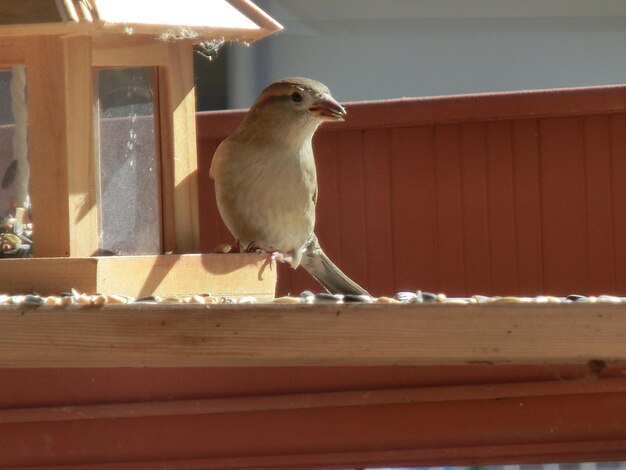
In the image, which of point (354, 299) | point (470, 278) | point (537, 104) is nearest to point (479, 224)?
point (470, 278)

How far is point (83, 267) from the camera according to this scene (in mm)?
2309

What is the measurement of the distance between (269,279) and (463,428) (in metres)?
0.56

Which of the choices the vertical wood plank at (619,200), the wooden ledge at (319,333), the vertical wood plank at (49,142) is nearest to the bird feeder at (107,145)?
the vertical wood plank at (49,142)

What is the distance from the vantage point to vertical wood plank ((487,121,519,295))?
390 centimetres

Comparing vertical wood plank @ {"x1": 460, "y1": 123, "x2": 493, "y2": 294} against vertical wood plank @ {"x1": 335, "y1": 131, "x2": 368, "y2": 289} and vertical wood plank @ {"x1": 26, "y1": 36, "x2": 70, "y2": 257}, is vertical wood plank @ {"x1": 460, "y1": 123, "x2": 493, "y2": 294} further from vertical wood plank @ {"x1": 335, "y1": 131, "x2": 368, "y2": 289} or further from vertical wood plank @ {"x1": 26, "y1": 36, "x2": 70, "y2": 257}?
vertical wood plank @ {"x1": 26, "y1": 36, "x2": 70, "y2": 257}

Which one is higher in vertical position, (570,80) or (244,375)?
(570,80)

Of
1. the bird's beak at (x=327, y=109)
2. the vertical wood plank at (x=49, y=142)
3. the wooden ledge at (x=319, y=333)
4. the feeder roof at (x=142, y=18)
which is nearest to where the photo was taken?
the wooden ledge at (x=319, y=333)

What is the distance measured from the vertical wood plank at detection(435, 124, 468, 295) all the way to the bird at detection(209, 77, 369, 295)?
0.89 meters

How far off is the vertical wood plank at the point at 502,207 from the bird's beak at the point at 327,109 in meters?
1.07

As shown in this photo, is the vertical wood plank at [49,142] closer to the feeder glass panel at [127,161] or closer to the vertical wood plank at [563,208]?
the feeder glass panel at [127,161]

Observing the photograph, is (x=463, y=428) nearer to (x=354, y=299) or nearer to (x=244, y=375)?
(x=244, y=375)

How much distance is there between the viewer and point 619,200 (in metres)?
3.82

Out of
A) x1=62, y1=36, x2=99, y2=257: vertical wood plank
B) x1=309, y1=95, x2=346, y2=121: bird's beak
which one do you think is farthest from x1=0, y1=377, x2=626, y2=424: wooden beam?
x1=309, y1=95, x2=346, y2=121: bird's beak

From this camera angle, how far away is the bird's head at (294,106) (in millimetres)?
3023
